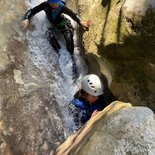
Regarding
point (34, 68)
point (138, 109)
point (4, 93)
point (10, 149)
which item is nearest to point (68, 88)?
point (34, 68)

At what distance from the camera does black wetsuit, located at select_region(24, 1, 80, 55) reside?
5.72 meters

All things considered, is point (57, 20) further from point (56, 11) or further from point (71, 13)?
point (71, 13)

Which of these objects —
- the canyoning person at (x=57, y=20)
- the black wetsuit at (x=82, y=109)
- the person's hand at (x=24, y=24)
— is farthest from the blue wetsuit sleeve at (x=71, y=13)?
the black wetsuit at (x=82, y=109)

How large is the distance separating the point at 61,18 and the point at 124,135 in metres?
2.94

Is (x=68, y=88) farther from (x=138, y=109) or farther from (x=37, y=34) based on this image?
(x=138, y=109)

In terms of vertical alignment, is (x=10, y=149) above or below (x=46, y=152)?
above

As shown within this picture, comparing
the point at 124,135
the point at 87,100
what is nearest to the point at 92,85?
the point at 87,100

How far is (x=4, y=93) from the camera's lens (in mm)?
4875

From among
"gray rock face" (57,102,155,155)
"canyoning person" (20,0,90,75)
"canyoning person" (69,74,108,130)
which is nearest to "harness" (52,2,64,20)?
"canyoning person" (20,0,90,75)

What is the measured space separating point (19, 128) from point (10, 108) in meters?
0.28

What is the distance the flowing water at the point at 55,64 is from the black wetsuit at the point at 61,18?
139mm

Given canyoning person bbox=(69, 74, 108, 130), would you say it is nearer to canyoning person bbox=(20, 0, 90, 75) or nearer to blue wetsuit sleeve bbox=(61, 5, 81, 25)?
canyoning person bbox=(20, 0, 90, 75)

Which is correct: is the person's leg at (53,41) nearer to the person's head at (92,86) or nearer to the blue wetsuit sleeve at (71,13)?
the blue wetsuit sleeve at (71,13)

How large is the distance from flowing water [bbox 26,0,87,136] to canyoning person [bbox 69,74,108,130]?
126 mm
